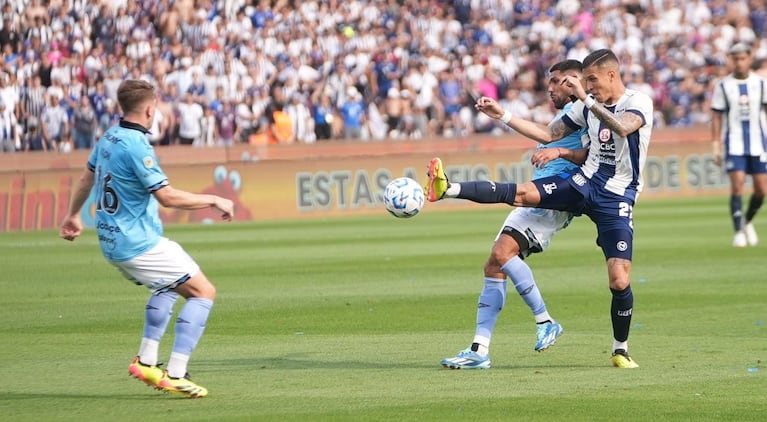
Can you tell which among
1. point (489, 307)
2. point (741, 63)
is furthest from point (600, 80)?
point (741, 63)

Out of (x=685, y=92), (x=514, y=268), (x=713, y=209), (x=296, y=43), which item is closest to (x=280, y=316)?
(x=514, y=268)

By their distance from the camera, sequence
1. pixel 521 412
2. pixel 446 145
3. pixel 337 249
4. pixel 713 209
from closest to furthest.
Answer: pixel 521 412
pixel 337 249
pixel 713 209
pixel 446 145

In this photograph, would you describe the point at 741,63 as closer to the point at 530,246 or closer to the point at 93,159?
the point at 530,246

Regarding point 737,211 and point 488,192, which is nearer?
point 488,192

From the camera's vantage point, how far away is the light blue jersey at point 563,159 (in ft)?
33.0

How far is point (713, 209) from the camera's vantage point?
90.0 ft

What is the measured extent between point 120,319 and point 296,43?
1949cm

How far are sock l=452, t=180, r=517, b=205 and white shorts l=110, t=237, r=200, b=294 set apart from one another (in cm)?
207

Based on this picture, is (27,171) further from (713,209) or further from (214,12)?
(713,209)

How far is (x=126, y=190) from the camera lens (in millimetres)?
8336

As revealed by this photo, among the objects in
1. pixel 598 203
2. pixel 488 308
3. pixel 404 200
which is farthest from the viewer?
pixel 488 308

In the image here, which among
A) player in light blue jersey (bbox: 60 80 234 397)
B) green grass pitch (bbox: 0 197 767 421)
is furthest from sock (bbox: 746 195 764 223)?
player in light blue jersey (bbox: 60 80 234 397)

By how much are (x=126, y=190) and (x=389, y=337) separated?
3.55 metres

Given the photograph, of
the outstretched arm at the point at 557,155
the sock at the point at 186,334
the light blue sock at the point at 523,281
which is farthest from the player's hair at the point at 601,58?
the sock at the point at 186,334
